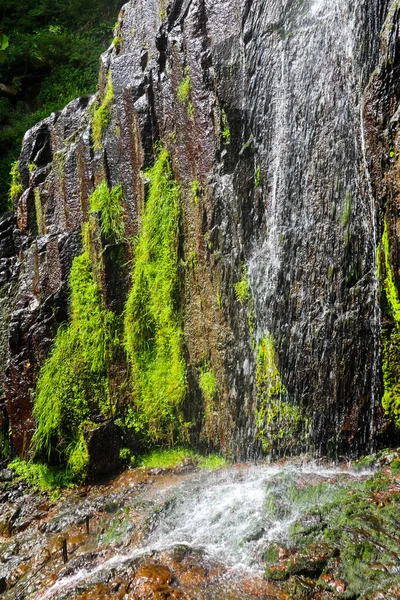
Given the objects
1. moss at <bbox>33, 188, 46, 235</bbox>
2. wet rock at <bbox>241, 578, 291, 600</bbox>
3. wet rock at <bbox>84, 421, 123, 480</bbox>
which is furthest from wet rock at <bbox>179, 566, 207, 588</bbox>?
moss at <bbox>33, 188, 46, 235</bbox>

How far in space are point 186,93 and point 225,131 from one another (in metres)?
0.97

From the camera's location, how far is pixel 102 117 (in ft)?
25.0

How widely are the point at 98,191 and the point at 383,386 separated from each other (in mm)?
4925

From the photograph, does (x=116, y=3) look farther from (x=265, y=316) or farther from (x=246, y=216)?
(x=265, y=316)

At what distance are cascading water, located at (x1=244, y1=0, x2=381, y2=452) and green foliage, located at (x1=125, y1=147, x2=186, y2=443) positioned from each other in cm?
135

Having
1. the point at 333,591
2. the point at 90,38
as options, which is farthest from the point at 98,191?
the point at 90,38

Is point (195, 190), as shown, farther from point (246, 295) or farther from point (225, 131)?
point (246, 295)

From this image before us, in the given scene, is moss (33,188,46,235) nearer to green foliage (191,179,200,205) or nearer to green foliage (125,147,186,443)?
green foliage (125,147,186,443)

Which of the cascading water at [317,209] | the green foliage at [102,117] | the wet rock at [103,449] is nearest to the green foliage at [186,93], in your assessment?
the cascading water at [317,209]

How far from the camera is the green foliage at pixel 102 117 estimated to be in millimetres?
7559

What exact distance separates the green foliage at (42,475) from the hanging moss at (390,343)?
4303 millimetres

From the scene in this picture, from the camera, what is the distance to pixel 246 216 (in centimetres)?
584

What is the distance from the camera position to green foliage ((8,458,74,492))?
675 centimetres

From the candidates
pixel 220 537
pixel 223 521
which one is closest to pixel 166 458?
pixel 223 521
